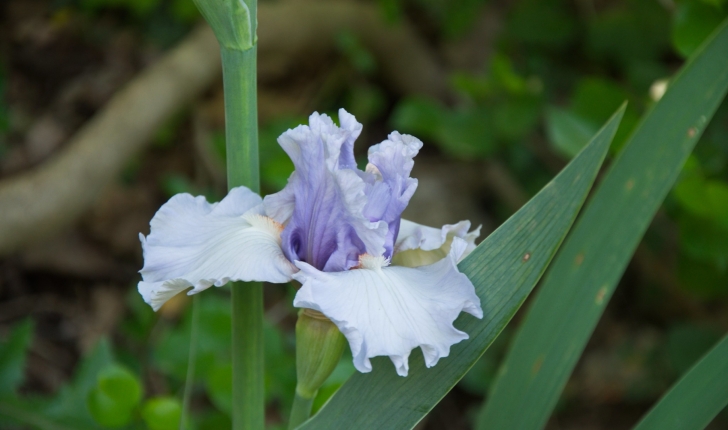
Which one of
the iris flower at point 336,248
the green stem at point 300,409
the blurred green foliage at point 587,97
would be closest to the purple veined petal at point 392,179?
the iris flower at point 336,248

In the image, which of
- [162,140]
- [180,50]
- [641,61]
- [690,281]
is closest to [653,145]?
[690,281]

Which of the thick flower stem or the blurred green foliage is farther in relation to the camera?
the blurred green foliage

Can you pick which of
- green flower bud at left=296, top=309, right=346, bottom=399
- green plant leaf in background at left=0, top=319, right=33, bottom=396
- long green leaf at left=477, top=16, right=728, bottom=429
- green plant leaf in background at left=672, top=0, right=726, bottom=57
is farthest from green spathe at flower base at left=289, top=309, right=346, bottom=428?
green plant leaf in background at left=672, top=0, right=726, bottom=57

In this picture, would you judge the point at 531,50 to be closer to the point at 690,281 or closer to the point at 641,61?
the point at 641,61

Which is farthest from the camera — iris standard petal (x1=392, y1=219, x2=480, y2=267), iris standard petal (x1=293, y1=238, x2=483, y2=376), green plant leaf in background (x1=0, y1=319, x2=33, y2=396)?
green plant leaf in background (x1=0, y1=319, x2=33, y2=396)

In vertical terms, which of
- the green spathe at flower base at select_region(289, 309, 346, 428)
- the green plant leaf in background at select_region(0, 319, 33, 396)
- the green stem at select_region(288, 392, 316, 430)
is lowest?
the green plant leaf in background at select_region(0, 319, 33, 396)

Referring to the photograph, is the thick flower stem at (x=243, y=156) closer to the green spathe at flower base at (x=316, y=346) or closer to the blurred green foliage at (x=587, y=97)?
the green spathe at flower base at (x=316, y=346)

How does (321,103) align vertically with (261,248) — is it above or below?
Answer: above

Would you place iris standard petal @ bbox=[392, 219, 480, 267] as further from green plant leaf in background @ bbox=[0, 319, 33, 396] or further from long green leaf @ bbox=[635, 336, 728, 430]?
green plant leaf in background @ bbox=[0, 319, 33, 396]
